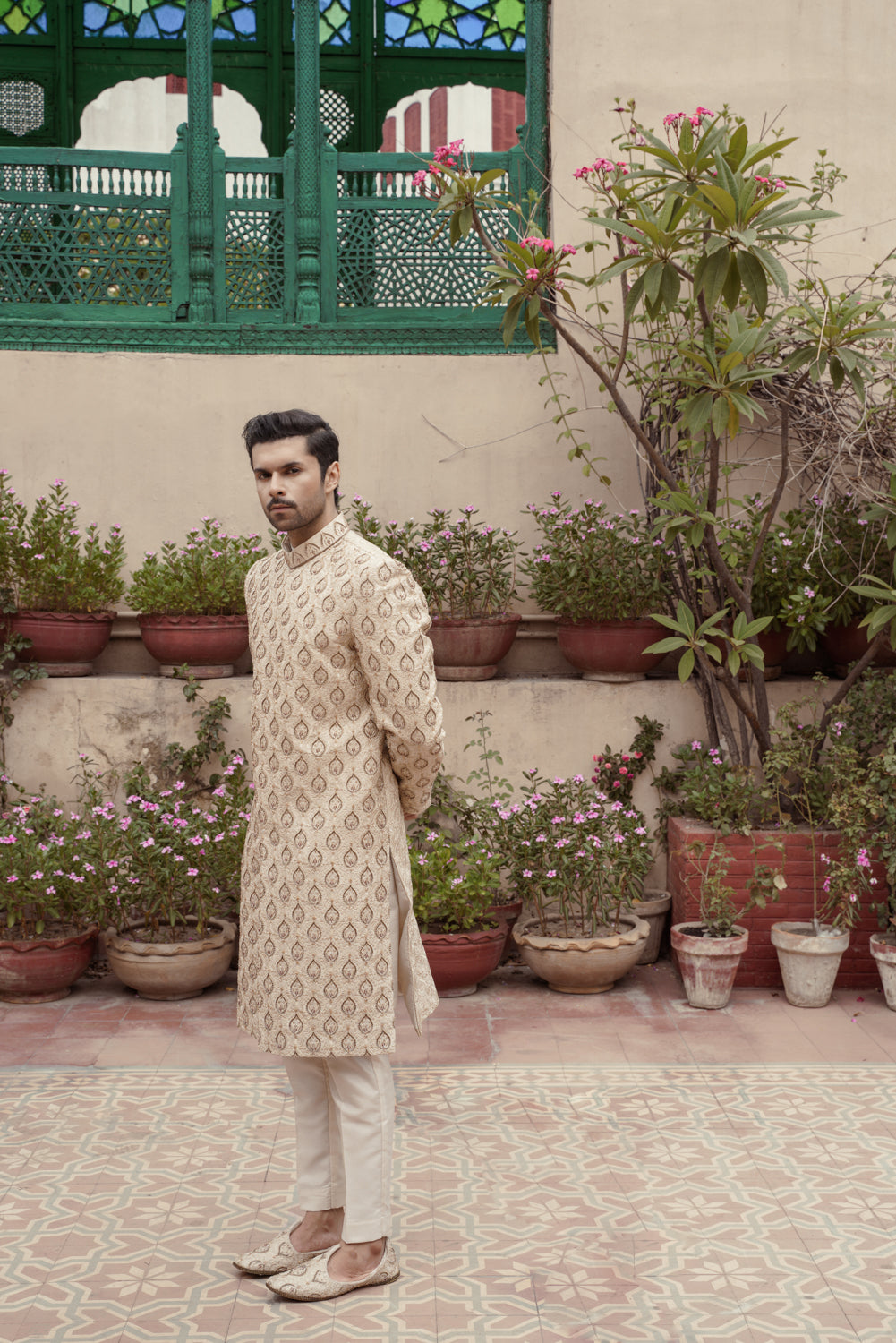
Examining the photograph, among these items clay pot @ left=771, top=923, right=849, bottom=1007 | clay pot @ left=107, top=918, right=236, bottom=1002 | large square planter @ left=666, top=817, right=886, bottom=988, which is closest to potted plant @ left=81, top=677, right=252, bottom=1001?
clay pot @ left=107, top=918, right=236, bottom=1002

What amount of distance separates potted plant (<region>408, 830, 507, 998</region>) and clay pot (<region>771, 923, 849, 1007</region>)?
3.52 ft

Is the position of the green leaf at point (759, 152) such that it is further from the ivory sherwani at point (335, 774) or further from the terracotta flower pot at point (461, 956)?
the terracotta flower pot at point (461, 956)

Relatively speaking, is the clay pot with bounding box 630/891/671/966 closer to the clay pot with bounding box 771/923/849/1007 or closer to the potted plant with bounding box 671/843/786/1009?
the potted plant with bounding box 671/843/786/1009

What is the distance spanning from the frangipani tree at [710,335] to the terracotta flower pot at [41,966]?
256 centimetres

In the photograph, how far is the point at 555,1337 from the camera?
9.25ft

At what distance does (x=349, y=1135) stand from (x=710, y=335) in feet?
10.5

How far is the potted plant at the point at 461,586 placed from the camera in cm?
569

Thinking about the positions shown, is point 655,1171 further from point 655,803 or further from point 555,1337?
point 655,803

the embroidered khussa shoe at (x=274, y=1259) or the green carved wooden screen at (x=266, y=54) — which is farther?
the green carved wooden screen at (x=266, y=54)

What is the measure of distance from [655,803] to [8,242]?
12.5 ft

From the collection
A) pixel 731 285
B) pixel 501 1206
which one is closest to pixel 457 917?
pixel 501 1206

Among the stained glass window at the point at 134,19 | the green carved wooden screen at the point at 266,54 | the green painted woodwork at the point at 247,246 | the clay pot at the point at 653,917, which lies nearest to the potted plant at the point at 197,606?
the green painted woodwork at the point at 247,246

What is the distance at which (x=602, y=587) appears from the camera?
5.63 metres

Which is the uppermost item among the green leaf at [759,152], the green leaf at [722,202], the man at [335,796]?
the green leaf at [759,152]
